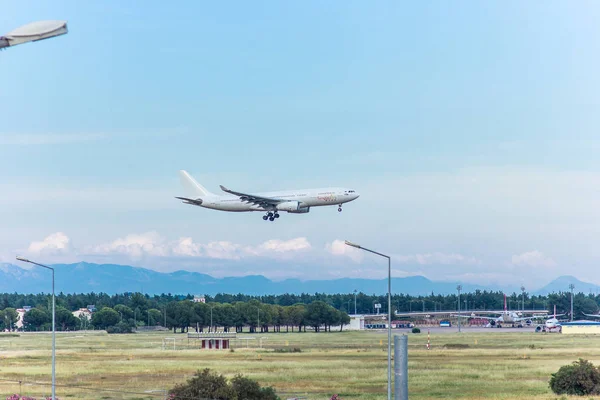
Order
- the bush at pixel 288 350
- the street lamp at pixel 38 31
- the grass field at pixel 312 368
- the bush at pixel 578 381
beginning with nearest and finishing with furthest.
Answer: the street lamp at pixel 38 31 < the bush at pixel 578 381 < the grass field at pixel 312 368 < the bush at pixel 288 350

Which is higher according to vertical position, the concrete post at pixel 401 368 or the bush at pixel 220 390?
the concrete post at pixel 401 368

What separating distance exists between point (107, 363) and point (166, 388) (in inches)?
1343

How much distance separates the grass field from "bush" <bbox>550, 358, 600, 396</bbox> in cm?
150

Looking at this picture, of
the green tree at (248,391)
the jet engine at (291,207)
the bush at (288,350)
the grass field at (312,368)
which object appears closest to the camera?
the green tree at (248,391)

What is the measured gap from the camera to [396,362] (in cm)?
3675

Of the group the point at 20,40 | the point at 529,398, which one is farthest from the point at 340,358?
the point at 20,40

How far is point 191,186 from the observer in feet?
506

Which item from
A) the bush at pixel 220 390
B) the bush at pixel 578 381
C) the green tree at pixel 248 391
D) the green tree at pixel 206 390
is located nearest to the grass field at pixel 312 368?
the bush at pixel 578 381

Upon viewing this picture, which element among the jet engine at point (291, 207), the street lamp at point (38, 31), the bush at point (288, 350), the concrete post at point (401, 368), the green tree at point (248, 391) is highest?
the jet engine at point (291, 207)

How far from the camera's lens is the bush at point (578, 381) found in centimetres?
7412

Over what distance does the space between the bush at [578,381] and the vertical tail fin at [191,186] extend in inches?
3055

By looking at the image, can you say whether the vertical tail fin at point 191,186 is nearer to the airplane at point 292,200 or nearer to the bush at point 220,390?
the airplane at point 292,200

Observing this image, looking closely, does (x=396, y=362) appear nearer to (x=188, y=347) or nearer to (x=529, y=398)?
(x=529, y=398)

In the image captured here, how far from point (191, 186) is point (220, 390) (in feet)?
312
